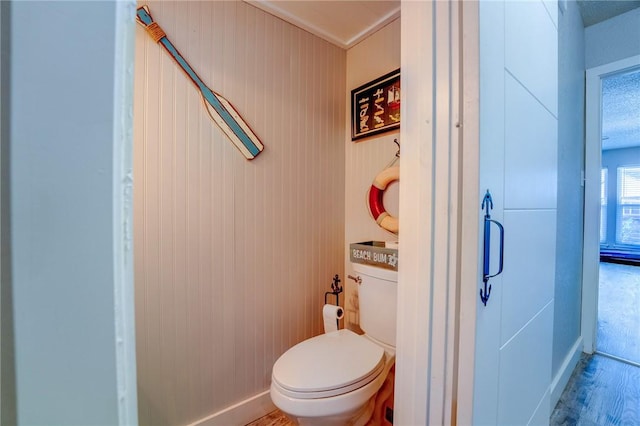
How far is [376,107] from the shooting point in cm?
163

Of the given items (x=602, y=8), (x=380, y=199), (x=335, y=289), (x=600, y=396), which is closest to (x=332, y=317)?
(x=335, y=289)

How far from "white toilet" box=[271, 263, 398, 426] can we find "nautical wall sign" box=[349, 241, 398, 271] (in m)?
0.02

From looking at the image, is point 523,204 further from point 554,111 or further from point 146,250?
point 146,250

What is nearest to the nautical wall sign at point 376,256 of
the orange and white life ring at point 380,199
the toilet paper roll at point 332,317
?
the orange and white life ring at point 380,199

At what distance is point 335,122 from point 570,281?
1730mm

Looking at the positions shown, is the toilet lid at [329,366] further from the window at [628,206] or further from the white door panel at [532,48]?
the window at [628,206]

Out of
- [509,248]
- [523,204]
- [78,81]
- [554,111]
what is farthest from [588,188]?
[78,81]

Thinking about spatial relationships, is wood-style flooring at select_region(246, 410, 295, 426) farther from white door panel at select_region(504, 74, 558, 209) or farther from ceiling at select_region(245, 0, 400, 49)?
ceiling at select_region(245, 0, 400, 49)

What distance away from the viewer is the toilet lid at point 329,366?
38.9 inches

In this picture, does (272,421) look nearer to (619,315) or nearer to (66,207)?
(66,207)

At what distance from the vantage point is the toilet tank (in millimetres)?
1236

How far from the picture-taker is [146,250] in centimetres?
115

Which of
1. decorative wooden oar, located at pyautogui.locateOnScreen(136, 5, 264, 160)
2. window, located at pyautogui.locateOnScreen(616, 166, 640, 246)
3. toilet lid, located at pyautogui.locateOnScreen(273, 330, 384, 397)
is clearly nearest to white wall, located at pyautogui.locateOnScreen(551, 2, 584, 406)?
toilet lid, located at pyautogui.locateOnScreen(273, 330, 384, 397)

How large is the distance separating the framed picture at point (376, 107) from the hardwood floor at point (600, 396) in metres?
1.71
